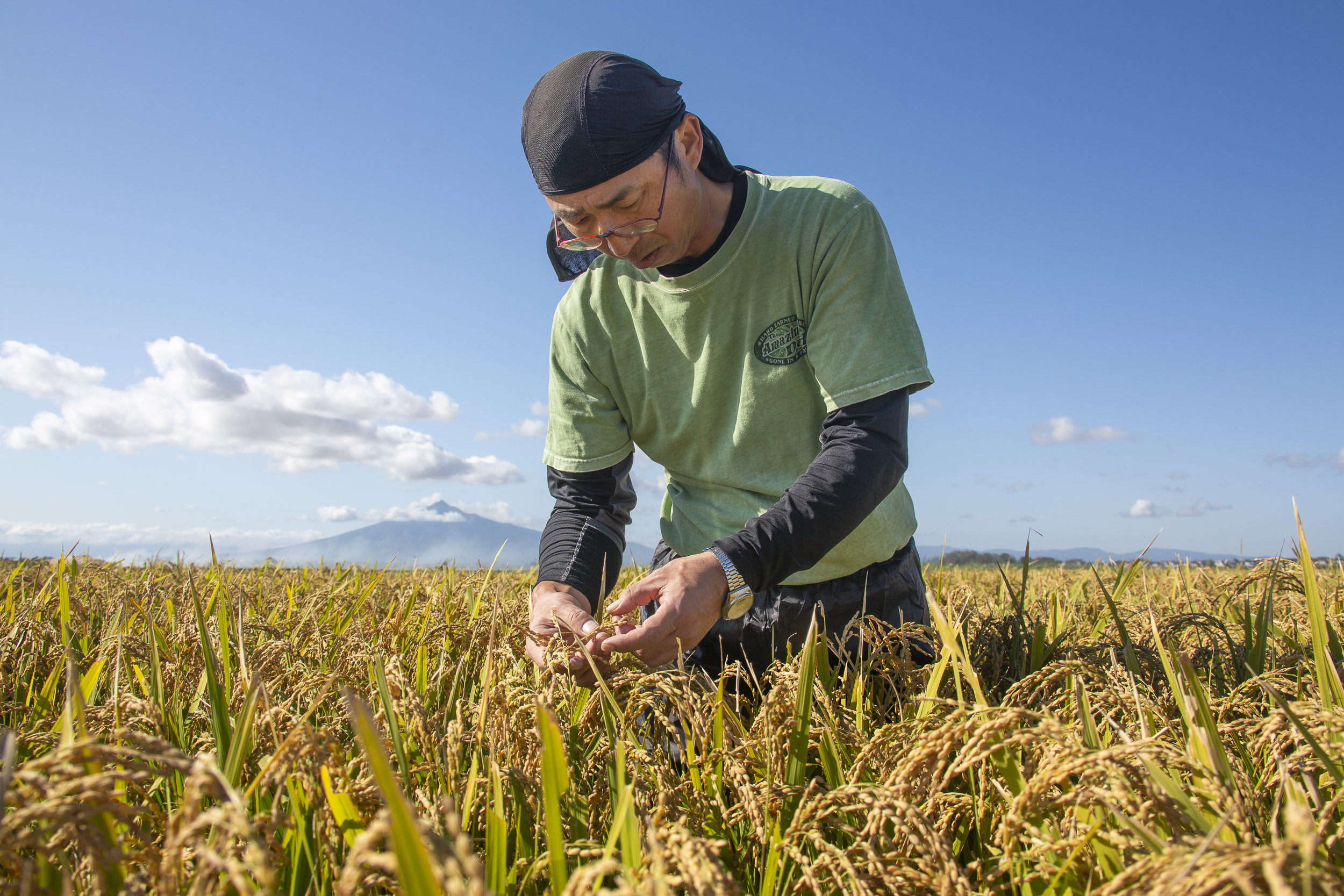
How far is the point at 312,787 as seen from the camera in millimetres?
995

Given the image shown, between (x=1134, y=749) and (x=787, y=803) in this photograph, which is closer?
(x=1134, y=749)

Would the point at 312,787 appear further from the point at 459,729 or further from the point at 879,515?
the point at 879,515

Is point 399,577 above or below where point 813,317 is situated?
below

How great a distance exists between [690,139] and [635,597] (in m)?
1.76

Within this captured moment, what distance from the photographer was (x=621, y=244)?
261 cm

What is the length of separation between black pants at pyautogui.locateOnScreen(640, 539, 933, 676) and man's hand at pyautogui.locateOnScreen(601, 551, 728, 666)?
82 centimetres

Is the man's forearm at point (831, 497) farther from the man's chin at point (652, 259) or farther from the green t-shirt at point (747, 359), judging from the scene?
the man's chin at point (652, 259)

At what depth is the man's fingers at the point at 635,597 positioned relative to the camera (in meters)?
1.80

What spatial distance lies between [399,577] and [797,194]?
3.71 meters

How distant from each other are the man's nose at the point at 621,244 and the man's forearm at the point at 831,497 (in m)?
0.95

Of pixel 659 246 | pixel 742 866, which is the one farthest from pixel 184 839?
pixel 659 246

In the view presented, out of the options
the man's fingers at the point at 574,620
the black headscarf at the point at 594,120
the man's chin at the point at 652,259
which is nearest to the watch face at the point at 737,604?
the man's fingers at the point at 574,620

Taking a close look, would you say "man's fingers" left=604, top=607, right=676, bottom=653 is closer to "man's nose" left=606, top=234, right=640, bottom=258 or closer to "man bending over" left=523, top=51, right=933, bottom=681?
"man bending over" left=523, top=51, right=933, bottom=681

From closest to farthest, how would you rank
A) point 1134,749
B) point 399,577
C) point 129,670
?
point 1134,749 → point 129,670 → point 399,577
